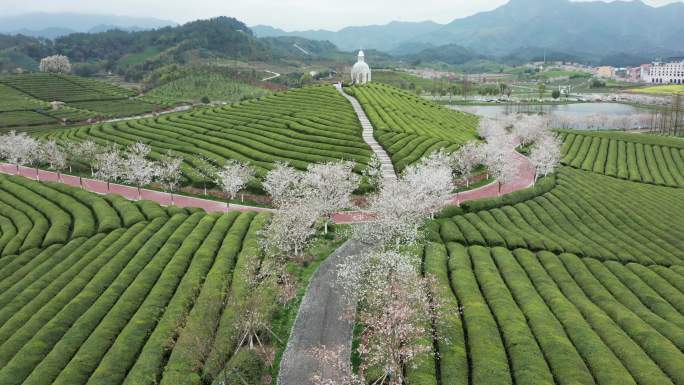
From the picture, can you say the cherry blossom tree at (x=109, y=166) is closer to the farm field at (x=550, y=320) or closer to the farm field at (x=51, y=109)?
the farm field at (x=550, y=320)

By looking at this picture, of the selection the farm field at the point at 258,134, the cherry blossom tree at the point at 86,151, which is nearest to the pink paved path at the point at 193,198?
the cherry blossom tree at the point at 86,151

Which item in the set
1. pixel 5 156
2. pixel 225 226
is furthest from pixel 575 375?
pixel 5 156

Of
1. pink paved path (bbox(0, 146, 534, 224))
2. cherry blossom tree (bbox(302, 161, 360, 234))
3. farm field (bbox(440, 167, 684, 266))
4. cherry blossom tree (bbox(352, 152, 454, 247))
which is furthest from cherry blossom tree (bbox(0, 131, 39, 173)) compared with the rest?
farm field (bbox(440, 167, 684, 266))

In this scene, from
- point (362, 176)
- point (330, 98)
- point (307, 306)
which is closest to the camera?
point (307, 306)

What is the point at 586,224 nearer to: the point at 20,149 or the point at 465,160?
the point at 465,160

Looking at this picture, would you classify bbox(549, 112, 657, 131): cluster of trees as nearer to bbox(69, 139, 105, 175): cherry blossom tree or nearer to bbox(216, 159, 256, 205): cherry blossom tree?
bbox(216, 159, 256, 205): cherry blossom tree

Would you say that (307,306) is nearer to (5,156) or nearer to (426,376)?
(426,376)

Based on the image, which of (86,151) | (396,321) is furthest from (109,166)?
(396,321)

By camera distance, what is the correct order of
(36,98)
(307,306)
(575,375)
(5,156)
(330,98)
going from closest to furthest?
(575,375), (307,306), (5,156), (330,98), (36,98)
